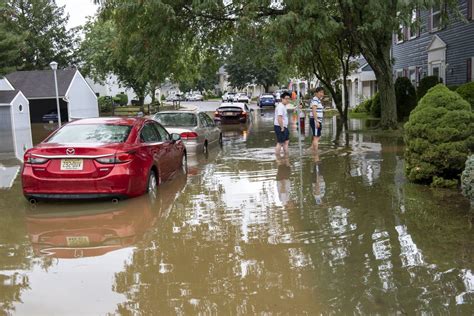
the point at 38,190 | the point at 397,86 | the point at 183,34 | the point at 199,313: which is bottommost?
the point at 199,313

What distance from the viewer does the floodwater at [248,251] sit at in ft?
14.3

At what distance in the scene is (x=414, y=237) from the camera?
5.97 meters

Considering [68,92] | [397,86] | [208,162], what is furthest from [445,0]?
[68,92]

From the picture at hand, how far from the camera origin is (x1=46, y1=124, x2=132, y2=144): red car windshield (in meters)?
8.35

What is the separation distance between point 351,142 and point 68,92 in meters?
33.7

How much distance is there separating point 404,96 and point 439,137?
1773 cm

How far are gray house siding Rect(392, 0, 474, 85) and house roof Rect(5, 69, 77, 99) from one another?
97.9ft

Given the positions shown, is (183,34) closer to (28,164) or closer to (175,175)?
(175,175)

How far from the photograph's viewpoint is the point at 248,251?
5691mm

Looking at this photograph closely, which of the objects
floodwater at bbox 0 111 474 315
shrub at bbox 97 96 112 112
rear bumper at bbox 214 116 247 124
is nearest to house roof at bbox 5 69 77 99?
shrub at bbox 97 96 112 112

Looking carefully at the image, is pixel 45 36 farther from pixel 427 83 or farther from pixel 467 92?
pixel 467 92

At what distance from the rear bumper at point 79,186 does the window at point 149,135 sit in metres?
1.11

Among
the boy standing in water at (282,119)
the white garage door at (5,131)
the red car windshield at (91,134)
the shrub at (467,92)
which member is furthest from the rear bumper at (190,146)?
the shrub at (467,92)

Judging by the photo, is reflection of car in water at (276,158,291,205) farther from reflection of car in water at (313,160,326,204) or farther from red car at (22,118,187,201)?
red car at (22,118,187,201)
